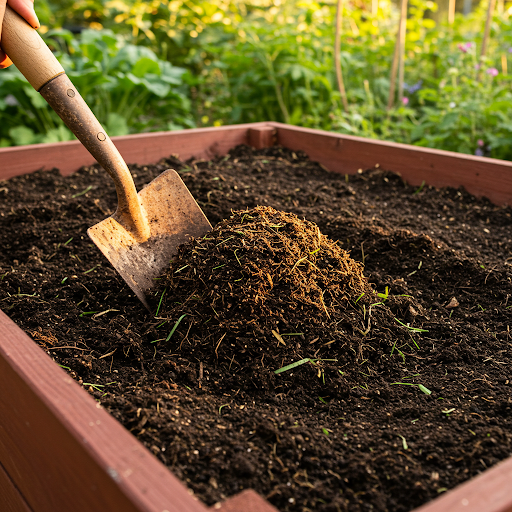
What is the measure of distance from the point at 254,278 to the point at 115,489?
778 millimetres

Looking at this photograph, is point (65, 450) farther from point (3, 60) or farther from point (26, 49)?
point (3, 60)

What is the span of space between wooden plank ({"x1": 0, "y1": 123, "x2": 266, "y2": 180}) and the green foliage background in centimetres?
102

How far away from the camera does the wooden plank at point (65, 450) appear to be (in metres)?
0.83

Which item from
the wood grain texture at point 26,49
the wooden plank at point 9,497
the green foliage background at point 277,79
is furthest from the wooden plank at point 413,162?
the wooden plank at point 9,497

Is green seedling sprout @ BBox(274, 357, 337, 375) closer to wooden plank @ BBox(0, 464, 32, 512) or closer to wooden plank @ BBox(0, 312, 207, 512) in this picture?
wooden plank @ BBox(0, 312, 207, 512)

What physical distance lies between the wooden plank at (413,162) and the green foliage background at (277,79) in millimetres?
738

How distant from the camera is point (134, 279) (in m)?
1.75

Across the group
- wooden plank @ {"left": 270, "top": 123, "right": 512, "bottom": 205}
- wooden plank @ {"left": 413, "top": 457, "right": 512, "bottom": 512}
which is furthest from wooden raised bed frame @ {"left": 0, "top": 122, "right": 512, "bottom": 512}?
wooden plank @ {"left": 270, "top": 123, "right": 512, "bottom": 205}

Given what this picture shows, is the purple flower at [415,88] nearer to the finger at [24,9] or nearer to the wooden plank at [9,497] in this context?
the finger at [24,9]

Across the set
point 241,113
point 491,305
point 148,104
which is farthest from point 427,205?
point 148,104

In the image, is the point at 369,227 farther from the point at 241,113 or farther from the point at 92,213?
the point at 241,113

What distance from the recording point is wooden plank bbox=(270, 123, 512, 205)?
8.08ft

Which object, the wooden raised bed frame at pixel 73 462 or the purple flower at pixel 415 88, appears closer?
the wooden raised bed frame at pixel 73 462

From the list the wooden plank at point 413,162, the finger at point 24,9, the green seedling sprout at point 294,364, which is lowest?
the green seedling sprout at point 294,364
